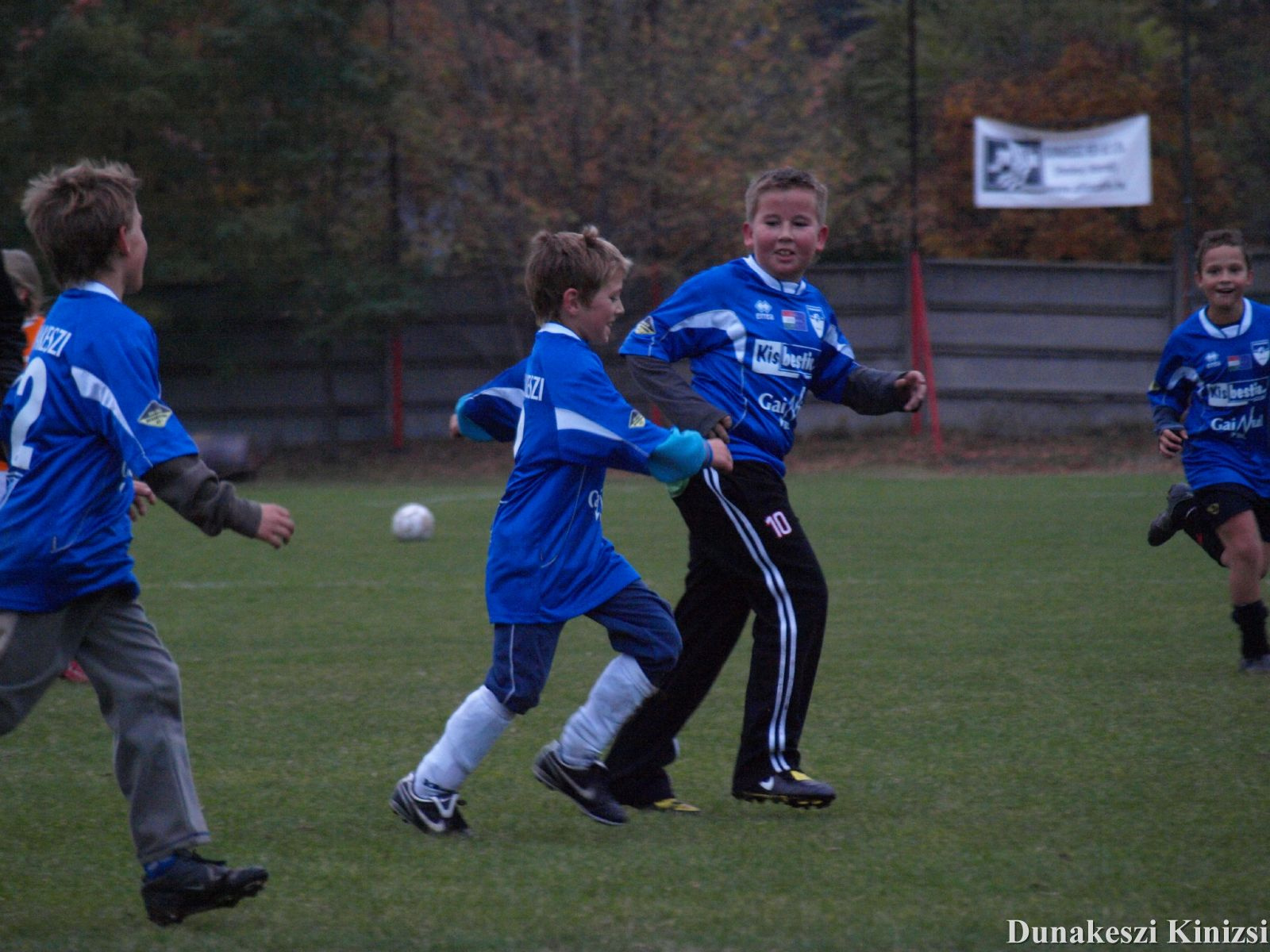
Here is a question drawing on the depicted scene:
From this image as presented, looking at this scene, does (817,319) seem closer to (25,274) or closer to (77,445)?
(77,445)

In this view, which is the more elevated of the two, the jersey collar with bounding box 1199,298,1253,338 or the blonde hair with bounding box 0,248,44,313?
the blonde hair with bounding box 0,248,44,313

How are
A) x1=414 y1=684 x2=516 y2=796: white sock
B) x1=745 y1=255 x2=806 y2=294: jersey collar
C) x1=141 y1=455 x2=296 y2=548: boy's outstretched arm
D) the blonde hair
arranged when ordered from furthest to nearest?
the blonde hair
x1=745 y1=255 x2=806 y2=294: jersey collar
x1=414 y1=684 x2=516 y2=796: white sock
x1=141 y1=455 x2=296 y2=548: boy's outstretched arm

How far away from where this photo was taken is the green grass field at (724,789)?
3477 mm

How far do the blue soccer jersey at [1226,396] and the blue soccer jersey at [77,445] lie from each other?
184 inches

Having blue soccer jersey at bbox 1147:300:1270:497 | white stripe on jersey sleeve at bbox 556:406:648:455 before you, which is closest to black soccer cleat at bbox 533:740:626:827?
white stripe on jersey sleeve at bbox 556:406:648:455

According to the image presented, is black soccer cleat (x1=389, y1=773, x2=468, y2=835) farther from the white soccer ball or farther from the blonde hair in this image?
the white soccer ball

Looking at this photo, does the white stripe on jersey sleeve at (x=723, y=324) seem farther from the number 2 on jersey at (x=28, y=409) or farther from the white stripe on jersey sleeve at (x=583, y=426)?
the number 2 on jersey at (x=28, y=409)

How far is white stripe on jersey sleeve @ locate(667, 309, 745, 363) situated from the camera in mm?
4609

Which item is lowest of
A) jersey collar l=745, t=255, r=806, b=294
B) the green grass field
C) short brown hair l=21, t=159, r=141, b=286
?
the green grass field

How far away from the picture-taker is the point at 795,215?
4680 millimetres

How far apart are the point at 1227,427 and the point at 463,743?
3.99 m

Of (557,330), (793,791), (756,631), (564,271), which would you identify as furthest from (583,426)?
(793,791)

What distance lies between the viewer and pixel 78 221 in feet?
11.6

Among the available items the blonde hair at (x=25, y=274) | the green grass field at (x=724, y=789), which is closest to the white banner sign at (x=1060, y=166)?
the green grass field at (x=724, y=789)
